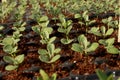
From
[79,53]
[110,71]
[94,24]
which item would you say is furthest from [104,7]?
[110,71]

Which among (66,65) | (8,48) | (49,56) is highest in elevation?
(8,48)

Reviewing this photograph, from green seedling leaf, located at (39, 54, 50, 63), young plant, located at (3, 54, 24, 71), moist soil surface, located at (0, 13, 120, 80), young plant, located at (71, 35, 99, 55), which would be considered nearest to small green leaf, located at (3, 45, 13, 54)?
moist soil surface, located at (0, 13, 120, 80)

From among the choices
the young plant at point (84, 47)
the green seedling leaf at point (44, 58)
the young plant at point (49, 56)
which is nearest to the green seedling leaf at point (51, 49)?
the young plant at point (49, 56)

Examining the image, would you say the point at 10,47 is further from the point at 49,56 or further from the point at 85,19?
the point at 85,19

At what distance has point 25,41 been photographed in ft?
16.5

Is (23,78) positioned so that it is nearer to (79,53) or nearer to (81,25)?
(79,53)

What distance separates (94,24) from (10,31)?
1.79 meters

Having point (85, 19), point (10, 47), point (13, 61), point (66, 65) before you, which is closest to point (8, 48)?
point (10, 47)

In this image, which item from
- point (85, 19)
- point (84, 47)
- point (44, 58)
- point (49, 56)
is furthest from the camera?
point (85, 19)

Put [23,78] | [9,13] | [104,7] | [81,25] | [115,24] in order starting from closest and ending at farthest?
[23,78] < [115,24] < [81,25] < [104,7] < [9,13]

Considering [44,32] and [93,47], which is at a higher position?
[44,32]

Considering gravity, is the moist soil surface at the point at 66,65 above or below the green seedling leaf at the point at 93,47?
below

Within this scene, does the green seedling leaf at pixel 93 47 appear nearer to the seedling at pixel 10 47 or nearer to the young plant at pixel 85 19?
the seedling at pixel 10 47

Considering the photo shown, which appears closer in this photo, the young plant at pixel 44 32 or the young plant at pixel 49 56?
the young plant at pixel 49 56
